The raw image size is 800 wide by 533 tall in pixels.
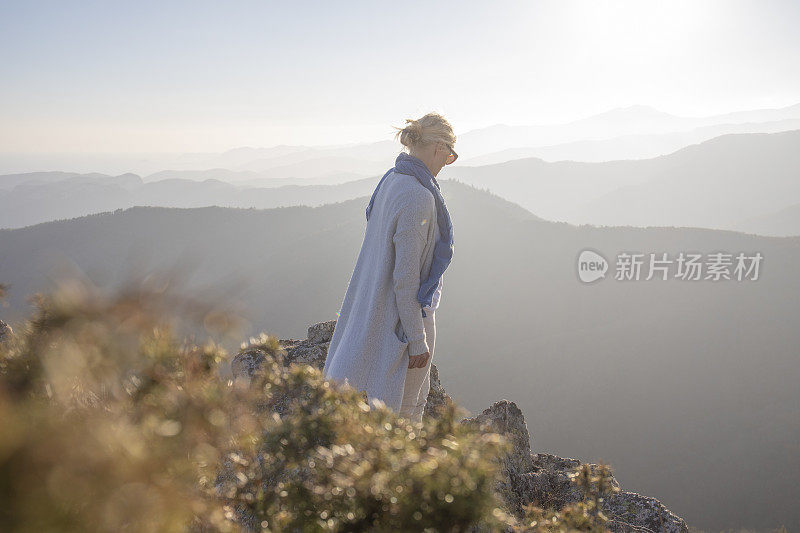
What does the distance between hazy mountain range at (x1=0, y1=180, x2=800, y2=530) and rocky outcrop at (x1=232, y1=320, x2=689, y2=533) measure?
1352 cm

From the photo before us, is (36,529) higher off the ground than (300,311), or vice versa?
(36,529)

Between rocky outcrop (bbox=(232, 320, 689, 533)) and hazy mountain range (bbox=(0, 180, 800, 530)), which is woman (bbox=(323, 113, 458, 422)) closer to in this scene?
rocky outcrop (bbox=(232, 320, 689, 533))

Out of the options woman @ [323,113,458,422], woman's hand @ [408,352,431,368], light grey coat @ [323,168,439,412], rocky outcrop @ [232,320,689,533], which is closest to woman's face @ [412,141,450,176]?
woman @ [323,113,458,422]

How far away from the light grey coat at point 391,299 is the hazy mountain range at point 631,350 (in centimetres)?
1480

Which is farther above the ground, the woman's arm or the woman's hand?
the woman's arm

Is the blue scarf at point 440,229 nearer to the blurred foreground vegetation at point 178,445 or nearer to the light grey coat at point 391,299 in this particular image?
the light grey coat at point 391,299

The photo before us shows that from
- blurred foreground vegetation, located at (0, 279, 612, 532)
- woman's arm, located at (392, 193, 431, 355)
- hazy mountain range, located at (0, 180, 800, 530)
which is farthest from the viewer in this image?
hazy mountain range, located at (0, 180, 800, 530)

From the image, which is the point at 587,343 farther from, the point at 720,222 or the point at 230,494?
the point at 720,222

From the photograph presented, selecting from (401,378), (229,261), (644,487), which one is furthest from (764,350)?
(229,261)

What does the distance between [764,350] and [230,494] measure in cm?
4429

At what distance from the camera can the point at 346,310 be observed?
12.1 feet

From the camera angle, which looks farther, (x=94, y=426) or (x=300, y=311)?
(x=300, y=311)

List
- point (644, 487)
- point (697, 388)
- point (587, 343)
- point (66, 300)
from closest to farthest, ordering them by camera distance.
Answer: point (66, 300) < point (644, 487) < point (697, 388) < point (587, 343)

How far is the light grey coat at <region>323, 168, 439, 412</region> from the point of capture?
323cm
